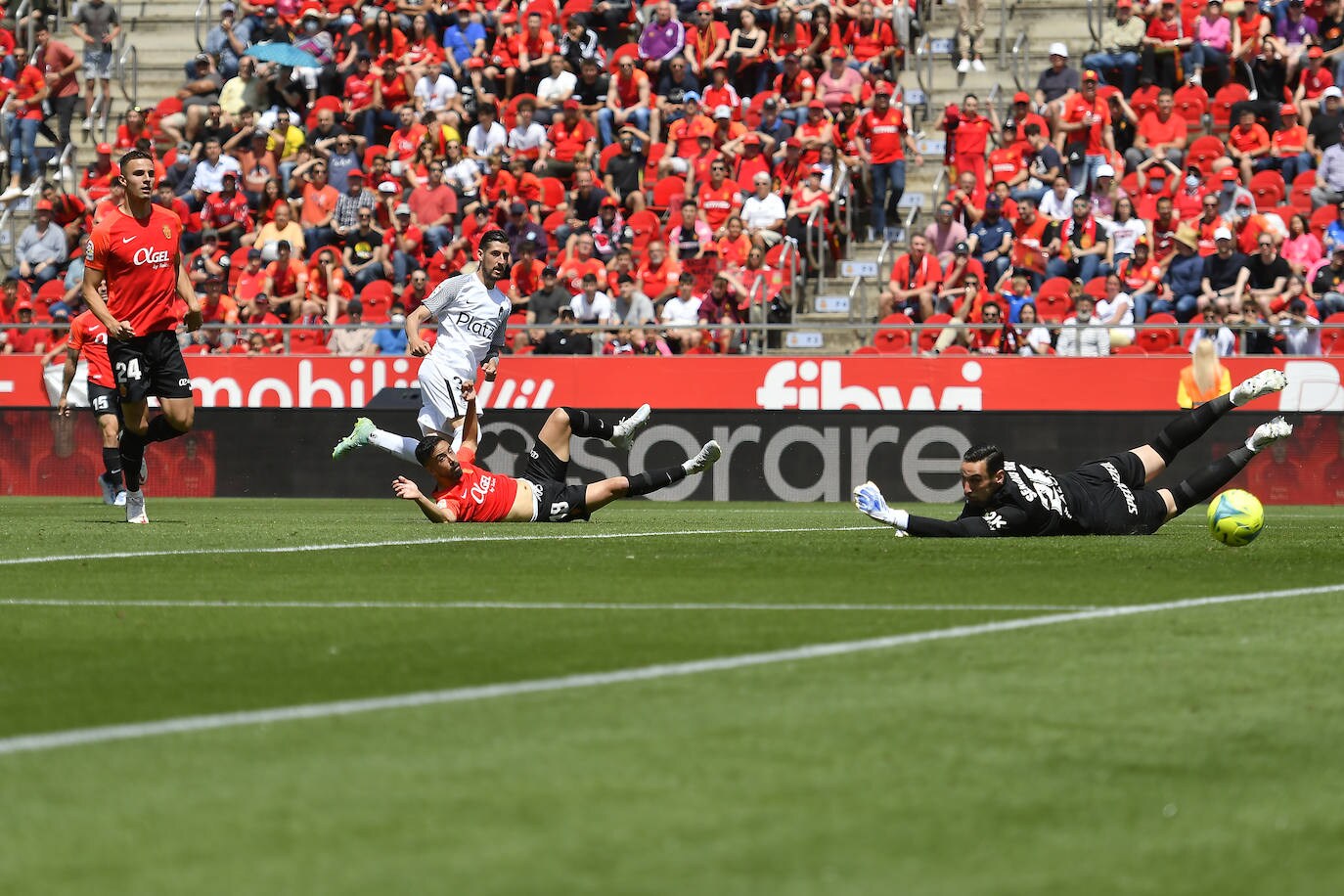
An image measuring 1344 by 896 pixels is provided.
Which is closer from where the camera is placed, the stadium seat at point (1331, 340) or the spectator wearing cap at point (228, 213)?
the stadium seat at point (1331, 340)

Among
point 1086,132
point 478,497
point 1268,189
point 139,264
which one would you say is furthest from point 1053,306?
point 139,264

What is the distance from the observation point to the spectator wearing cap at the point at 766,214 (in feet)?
84.2

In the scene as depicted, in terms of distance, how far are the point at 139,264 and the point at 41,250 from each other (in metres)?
15.3

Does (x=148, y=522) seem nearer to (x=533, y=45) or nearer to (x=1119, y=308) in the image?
(x=1119, y=308)

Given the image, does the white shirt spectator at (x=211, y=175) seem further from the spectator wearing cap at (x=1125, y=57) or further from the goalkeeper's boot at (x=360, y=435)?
the goalkeeper's boot at (x=360, y=435)

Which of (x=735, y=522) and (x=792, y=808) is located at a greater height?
(x=792, y=808)

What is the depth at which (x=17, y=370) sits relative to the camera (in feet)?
86.5

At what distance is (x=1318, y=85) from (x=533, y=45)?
10814 mm

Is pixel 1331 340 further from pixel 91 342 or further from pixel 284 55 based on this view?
pixel 284 55

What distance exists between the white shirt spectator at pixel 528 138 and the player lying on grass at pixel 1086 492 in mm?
15679

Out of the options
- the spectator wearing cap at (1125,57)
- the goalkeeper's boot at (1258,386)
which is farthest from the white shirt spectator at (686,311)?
the goalkeeper's boot at (1258,386)

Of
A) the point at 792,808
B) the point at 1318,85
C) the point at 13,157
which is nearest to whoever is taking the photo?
the point at 792,808

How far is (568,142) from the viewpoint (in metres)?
28.1

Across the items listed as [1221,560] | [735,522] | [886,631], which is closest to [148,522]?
[735,522]
